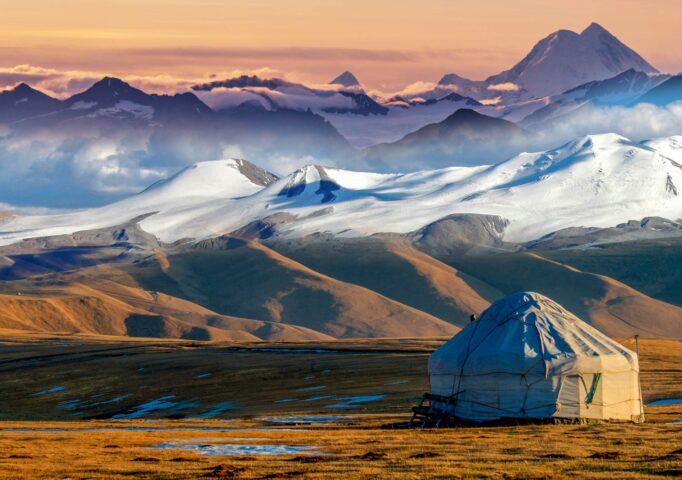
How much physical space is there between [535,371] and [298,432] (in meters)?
10.6

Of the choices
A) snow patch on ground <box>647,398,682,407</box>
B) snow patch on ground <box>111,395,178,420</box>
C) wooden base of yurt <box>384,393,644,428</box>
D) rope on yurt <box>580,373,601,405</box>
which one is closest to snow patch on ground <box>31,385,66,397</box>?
snow patch on ground <box>111,395,178,420</box>

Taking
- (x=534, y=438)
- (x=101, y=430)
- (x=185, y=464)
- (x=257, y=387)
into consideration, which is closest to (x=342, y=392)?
(x=257, y=387)

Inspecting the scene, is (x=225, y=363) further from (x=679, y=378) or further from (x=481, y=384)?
(x=481, y=384)

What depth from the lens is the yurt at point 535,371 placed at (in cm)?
5772

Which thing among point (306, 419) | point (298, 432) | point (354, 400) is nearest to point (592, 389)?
point (298, 432)

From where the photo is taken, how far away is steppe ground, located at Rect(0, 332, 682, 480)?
134 ft

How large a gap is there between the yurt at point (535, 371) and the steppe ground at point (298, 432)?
2.09 metres

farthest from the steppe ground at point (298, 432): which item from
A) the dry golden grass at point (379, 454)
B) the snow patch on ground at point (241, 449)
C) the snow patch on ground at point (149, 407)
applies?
the snow patch on ground at point (149, 407)

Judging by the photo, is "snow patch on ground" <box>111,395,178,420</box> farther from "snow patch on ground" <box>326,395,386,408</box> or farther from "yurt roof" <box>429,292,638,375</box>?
"yurt roof" <box>429,292,638,375</box>

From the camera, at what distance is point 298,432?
5712 centimetres

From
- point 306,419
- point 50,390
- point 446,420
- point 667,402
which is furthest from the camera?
point 50,390

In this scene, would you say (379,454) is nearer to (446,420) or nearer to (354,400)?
(446,420)

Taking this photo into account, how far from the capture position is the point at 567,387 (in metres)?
57.8

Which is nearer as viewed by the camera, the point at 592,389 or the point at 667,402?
the point at 592,389
